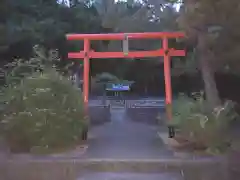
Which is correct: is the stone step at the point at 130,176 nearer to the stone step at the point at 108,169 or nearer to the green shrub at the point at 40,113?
the stone step at the point at 108,169

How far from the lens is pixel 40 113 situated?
9.84 m

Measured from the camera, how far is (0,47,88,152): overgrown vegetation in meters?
9.88

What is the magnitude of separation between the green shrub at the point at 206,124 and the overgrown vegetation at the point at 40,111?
2.87 metres

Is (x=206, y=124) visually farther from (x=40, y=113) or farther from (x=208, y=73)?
(x=40, y=113)

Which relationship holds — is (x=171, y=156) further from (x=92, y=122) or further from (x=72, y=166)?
(x=92, y=122)

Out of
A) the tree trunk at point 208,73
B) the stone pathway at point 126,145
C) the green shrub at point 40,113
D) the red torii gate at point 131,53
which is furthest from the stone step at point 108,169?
the red torii gate at point 131,53

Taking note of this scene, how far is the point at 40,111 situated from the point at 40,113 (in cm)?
5

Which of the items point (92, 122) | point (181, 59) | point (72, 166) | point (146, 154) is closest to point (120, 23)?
point (181, 59)

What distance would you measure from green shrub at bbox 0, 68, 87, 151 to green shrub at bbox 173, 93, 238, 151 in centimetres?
293

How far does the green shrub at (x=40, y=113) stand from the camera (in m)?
9.87

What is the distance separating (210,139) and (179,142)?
1441mm

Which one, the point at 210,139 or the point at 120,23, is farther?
the point at 120,23

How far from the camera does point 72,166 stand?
879 centimetres

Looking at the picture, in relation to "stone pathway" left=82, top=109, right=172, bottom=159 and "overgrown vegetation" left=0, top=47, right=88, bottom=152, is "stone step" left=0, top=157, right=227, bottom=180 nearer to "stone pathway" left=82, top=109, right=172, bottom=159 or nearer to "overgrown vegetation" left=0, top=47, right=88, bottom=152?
"stone pathway" left=82, top=109, right=172, bottom=159
